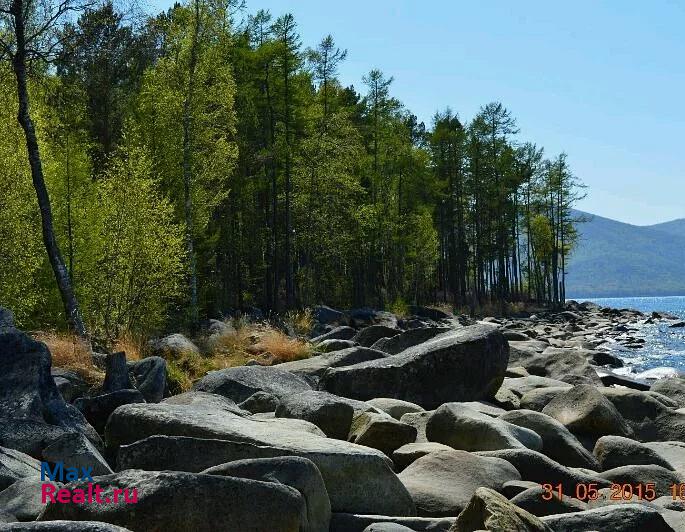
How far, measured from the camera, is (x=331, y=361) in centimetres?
1395

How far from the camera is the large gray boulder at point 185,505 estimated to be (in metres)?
4.49

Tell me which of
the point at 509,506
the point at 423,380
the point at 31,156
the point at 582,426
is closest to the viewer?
the point at 509,506

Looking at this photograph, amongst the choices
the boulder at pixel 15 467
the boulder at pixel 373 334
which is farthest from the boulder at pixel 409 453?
the boulder at pixel 373 334

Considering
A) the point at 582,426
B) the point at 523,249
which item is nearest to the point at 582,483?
the point at 582,426

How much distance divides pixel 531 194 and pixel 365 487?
68.7 meters

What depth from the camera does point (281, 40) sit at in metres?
35.6

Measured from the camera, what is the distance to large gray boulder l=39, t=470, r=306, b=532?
449cm

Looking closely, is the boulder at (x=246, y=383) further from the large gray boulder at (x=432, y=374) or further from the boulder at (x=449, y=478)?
the boulder at (x=449, y=478)

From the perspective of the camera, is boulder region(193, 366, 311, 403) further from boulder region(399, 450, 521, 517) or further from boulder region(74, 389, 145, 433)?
boulder region(399, 450, 521, 517)

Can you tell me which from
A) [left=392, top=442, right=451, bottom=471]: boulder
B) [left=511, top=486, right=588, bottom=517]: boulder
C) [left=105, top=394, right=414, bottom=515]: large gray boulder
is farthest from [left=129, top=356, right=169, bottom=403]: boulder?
[left=511, top=486, right=588, bottom=517]: boulder

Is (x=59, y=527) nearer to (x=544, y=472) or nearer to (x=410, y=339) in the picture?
(x=544, y=472)

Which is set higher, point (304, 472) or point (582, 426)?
point (304, 472)

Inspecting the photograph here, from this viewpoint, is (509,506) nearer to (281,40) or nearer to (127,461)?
(127,461)

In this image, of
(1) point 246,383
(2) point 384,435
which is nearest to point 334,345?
(1) point 246,383
